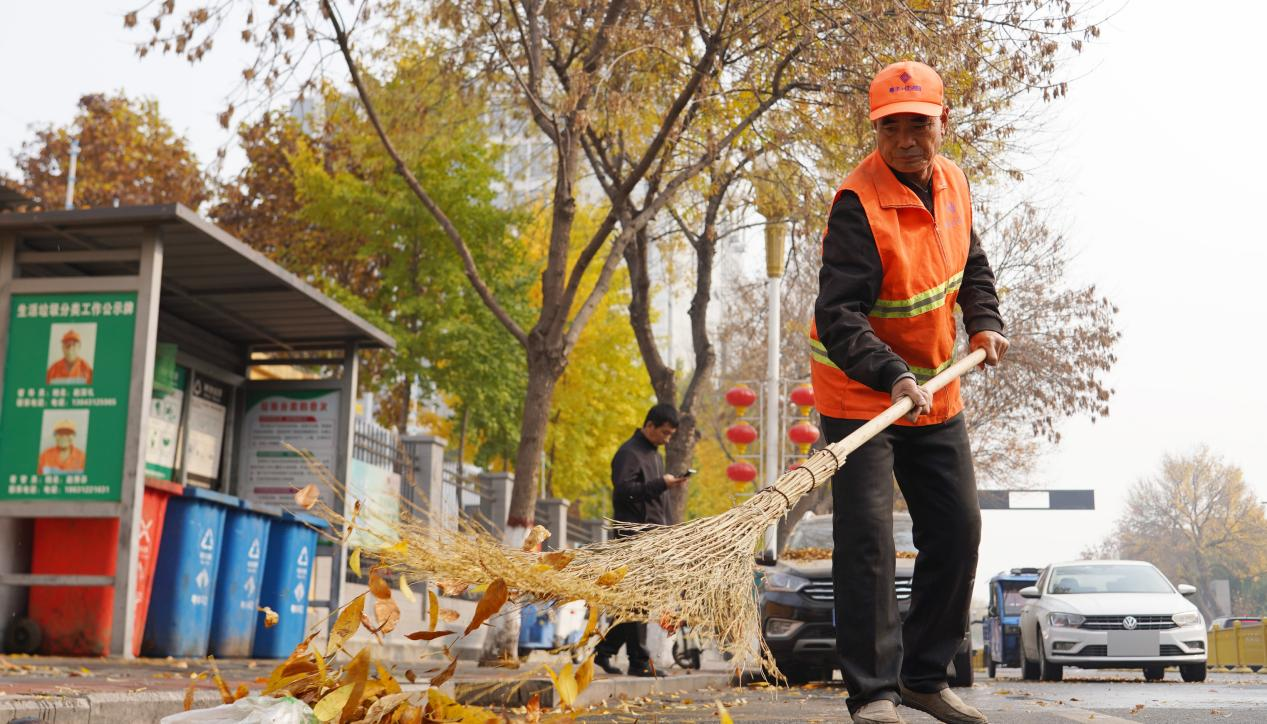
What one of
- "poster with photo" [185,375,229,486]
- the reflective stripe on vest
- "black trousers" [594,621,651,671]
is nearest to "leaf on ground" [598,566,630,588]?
the reflective stripe on vest

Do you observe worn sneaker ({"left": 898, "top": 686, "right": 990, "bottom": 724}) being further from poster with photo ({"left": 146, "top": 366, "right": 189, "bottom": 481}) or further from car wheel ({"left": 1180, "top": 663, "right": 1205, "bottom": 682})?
car wheel ({"left": 1180, "top": 663, "right": 1205, "bottom": 682})

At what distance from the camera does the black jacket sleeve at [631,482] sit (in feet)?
31.6

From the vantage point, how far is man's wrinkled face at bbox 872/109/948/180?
450cm

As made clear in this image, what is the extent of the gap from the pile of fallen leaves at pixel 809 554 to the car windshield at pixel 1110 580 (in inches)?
218

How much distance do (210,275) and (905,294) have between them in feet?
30.1

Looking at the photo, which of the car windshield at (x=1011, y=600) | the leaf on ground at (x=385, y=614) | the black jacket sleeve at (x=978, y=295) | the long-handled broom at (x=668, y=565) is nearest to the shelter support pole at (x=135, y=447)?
the long-handled broom at (x=668, y=565)

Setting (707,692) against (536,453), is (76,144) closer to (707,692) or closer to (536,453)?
(536,453)

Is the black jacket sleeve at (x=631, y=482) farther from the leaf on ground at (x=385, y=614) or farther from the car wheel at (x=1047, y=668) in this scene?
the car wheel at (x=1047, y=668)

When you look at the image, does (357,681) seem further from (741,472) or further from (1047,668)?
(741,472)

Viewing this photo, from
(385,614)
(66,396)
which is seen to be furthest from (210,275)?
(385,614)

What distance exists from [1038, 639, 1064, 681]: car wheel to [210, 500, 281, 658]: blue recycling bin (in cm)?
908

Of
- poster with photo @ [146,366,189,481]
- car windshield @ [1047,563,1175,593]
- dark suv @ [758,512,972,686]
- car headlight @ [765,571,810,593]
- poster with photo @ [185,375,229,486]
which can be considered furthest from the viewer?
car windshield @ [1047,563,1175,593]

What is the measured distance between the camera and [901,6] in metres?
11.5

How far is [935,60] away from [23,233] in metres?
7.49
